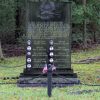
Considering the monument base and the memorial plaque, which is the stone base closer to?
the monument base

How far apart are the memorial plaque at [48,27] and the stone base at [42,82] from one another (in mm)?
825

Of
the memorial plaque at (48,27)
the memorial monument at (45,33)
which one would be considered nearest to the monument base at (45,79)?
the memorial monument at (45,33)

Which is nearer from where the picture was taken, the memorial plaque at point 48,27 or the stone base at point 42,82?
the stone base at point 42,82

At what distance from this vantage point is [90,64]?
64.3 feet

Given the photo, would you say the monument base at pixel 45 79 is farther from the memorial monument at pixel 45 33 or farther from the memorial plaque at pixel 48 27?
the memorial plaque at pixel 48 27

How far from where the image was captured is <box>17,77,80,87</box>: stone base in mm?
12736

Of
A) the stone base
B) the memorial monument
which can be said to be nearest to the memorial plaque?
the memorial monument

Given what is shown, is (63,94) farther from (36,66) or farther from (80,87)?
(36,66)

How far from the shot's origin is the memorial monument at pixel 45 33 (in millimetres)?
13461

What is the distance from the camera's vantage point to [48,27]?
1347 cm

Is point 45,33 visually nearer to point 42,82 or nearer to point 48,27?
point 48,27

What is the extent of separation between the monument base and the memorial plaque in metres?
0.41

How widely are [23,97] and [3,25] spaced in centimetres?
2234

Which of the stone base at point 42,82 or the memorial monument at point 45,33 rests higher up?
the memorial monument at point 45,33
